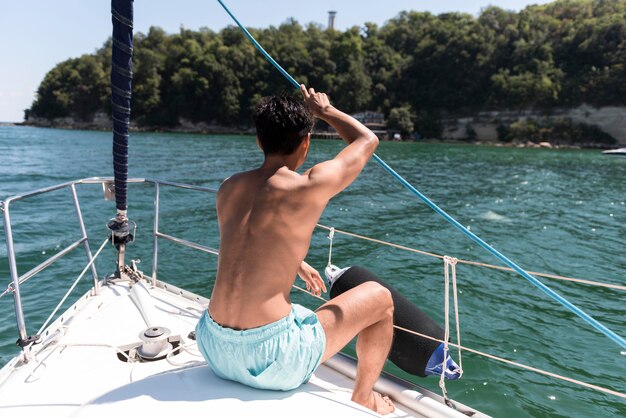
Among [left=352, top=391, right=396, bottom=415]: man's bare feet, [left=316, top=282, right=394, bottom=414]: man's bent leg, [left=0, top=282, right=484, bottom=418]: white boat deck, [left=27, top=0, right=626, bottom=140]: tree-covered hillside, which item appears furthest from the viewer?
[left=27, top=0, right=626, bottom=140]: tree-covered hillside

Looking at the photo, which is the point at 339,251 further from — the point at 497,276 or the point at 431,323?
the point at 431,323

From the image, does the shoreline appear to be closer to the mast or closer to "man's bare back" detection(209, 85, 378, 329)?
the mast

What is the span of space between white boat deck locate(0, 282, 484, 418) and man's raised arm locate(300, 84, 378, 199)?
2.75ft

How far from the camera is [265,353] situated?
5.50ft

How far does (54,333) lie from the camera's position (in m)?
2.72

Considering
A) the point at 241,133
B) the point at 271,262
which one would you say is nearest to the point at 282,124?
the point at 271,262

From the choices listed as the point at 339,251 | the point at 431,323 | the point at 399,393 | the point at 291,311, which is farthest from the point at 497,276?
the point at 291,311

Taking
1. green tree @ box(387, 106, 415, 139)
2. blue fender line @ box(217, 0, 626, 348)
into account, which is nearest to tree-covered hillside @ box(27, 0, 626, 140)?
green tree @ box(387, 106, 415, 139)

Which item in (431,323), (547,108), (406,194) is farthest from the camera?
(547,108)

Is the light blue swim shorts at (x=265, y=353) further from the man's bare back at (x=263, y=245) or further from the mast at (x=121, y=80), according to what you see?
the mast at (x=121, y=80)

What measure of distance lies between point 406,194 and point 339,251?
8305 millimetres

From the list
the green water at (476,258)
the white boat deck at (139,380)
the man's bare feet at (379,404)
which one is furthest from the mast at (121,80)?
the green water at (476,258)

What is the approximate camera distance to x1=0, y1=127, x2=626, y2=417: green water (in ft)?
14.4

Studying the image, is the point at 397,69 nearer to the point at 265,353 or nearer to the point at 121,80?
the point at 121,80
